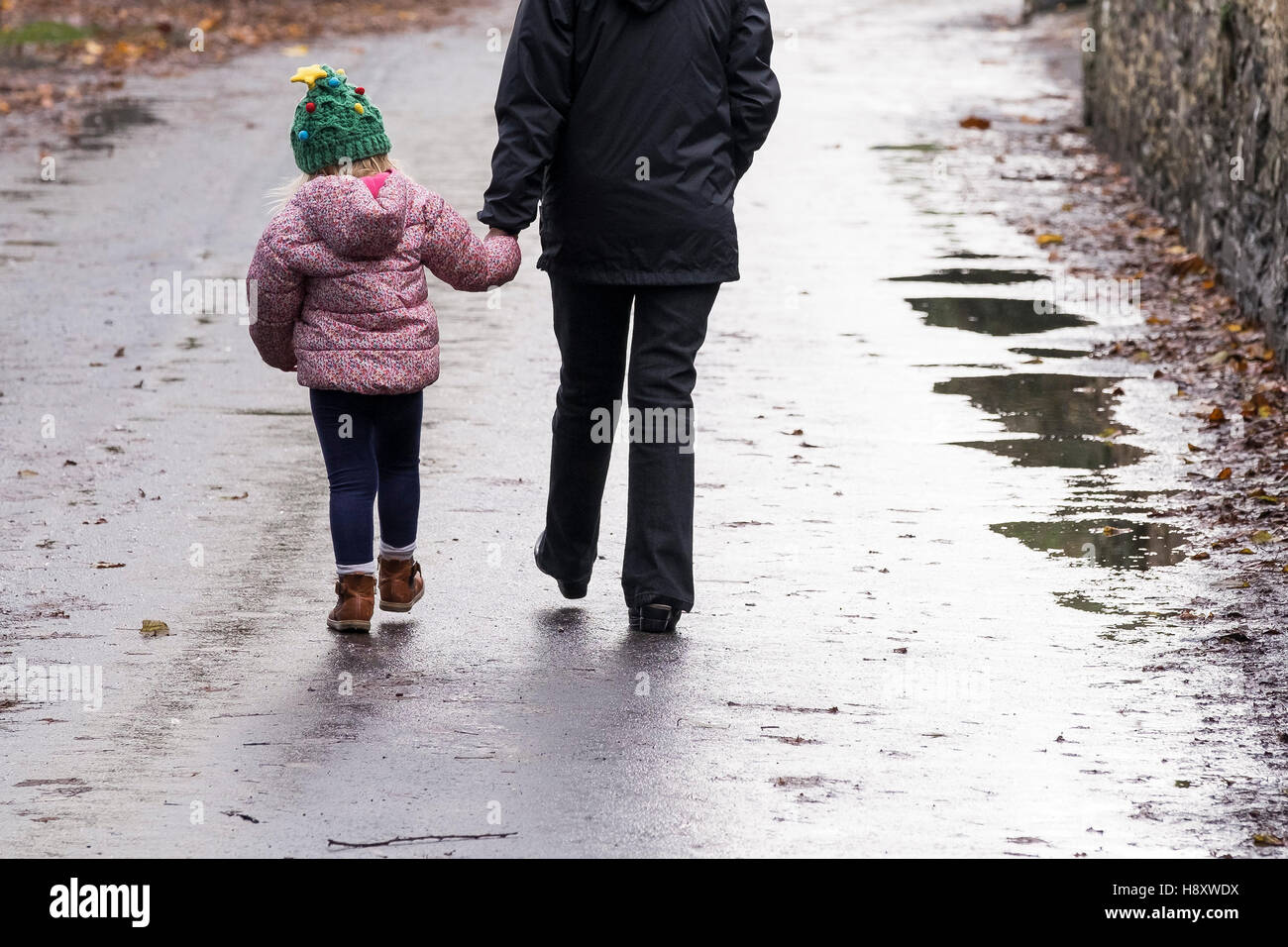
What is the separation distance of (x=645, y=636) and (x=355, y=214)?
1464mm

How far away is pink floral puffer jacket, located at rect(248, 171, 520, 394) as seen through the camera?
5.32 metres

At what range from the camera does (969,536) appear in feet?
21.6

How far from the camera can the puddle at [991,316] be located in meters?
9.91

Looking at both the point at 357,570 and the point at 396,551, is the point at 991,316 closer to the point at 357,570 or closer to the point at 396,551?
the point at 396,551

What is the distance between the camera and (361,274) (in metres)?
5.39

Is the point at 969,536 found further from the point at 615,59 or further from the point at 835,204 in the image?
the point at 835,204

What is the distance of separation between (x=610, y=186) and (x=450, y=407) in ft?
10.0

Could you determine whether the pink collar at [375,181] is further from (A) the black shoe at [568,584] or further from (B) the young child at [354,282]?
(A) the black shoe at [568,584]

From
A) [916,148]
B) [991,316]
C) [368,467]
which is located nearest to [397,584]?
[368,467]

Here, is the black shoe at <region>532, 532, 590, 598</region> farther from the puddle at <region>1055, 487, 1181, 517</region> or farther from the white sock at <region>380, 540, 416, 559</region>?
the puddle at <region>1055, 487, 1181, 517</region>

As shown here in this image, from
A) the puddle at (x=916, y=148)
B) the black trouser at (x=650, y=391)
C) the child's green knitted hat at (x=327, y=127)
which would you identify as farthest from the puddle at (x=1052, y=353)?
the puddle at (x=916, y=148)

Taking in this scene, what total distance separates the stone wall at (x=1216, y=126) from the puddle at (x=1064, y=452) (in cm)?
141

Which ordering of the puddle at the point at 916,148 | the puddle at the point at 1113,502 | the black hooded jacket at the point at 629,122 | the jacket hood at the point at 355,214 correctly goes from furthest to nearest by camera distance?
the puddle at the point at 916,148 → the puddle at the point at 1113,502 → the black hooded jacket at the point at 629,122 → the jacket hood at the point at 355,214
